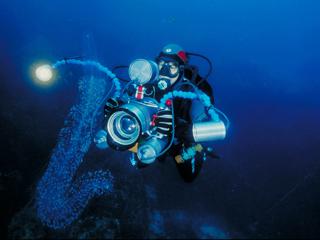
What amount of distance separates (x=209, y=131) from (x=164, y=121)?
0.38 m

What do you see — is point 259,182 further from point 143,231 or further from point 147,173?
point 143,231

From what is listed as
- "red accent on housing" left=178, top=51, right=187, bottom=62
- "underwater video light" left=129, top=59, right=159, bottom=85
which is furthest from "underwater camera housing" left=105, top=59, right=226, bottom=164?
"red accent on housing" left=178, top=51, right=187, bottom=62

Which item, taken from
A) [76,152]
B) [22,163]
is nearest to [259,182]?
[76,152]

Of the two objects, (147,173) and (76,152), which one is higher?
(76,152)

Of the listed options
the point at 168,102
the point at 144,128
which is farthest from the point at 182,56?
the point at 144,128

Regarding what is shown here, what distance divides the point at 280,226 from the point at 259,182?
153 cm

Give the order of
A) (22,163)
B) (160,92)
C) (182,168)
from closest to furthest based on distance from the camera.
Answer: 1. (160,92)
2. (182,168)
3. (22,163)

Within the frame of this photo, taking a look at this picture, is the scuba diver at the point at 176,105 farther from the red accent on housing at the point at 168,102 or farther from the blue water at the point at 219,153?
the blue water at the point at 219,153

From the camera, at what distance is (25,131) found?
477cm

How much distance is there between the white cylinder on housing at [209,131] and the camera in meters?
1.90

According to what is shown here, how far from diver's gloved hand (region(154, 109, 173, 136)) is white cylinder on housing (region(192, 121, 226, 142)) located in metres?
0.24

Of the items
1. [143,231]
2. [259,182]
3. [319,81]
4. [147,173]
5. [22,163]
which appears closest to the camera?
[143,231]

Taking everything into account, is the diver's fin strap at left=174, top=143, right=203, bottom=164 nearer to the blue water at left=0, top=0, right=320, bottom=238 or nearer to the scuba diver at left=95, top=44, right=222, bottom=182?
the scuba diver at left=95, top=44, right=222, bottom=182

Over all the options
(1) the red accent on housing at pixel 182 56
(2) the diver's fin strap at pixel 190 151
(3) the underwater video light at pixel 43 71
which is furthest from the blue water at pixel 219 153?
(1) the red accent on housing at pixel 182 56
